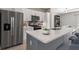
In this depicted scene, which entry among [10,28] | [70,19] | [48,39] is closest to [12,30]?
[10,28]

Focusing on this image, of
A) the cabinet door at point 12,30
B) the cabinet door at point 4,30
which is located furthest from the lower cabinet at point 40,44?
the cabinet door at point 4,30

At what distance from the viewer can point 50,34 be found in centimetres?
224

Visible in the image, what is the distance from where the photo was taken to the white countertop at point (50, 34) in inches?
87.4

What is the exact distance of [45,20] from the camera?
2.25 m

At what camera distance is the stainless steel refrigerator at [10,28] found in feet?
7.30

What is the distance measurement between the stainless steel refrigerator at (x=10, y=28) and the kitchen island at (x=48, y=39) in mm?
168

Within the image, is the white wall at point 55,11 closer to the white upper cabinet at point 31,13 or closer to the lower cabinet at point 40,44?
the white upper cabinet at point 31,13

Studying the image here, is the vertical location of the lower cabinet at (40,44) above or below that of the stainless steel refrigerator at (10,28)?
below

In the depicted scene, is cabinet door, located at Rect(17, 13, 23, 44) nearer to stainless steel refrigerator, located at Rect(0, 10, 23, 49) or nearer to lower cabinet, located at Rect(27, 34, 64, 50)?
stainless steel refrigerator, located at Rect(0, 10, 23, 49)

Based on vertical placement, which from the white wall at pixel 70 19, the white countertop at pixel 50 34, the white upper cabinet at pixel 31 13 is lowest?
the white countertop at pixel 50 34

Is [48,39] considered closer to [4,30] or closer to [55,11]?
[55,11]

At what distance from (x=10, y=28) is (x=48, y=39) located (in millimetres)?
636
